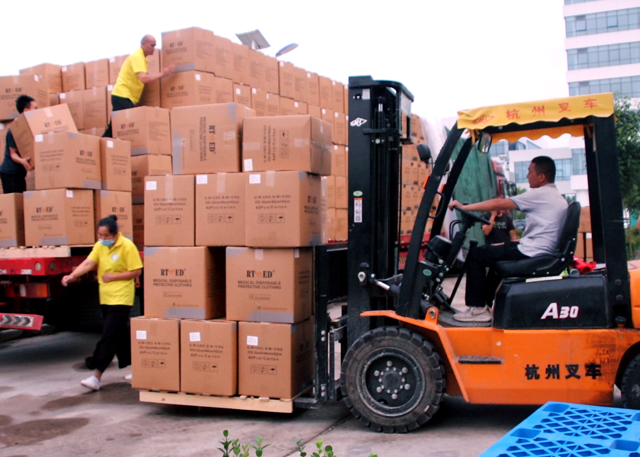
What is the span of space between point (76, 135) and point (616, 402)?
5234 mm

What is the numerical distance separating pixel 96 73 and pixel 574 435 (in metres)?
7.42

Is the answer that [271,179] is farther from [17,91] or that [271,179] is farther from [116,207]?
[17,91]

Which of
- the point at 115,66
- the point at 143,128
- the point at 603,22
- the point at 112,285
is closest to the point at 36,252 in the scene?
the point at 112,285

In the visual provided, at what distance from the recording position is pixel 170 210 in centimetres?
511

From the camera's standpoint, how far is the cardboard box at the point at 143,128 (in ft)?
23.0

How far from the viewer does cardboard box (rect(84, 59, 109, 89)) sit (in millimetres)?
7840

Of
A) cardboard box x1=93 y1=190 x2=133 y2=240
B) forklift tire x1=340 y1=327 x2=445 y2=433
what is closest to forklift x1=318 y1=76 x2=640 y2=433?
forklift tire x1=340 y1=327 x2=445 y2=433

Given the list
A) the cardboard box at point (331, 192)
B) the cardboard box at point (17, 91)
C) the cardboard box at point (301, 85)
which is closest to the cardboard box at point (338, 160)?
the cardboard box at point (331, 192)

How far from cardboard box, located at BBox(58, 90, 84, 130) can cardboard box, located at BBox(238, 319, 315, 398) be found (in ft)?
13.9

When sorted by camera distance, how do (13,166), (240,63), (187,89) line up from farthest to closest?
(240,63), (13,166), (187,89)

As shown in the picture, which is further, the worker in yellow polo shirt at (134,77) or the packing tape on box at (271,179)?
the worker in yellow polo shirt at (134,77)

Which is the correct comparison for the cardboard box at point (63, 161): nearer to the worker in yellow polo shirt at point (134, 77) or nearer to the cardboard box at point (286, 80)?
the worker in yellow polo shirt at point (134, 77)

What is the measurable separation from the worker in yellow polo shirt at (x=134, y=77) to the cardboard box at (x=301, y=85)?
225 cm

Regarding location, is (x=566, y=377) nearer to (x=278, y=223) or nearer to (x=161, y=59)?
(x=278, y=223)
